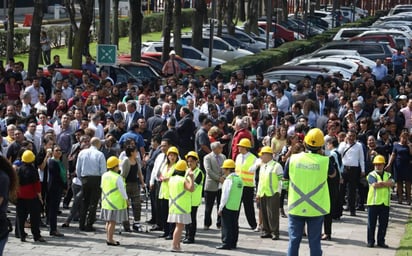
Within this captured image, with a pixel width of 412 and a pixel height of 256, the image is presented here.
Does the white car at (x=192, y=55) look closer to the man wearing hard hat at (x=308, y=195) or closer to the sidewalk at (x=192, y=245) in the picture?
the sidewalk at (x=192, y=245)

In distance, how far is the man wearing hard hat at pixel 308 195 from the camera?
13227mm

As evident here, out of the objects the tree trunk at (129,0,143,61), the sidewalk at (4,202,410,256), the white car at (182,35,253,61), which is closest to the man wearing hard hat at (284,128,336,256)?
the sidewalk at (4,202,410,256)

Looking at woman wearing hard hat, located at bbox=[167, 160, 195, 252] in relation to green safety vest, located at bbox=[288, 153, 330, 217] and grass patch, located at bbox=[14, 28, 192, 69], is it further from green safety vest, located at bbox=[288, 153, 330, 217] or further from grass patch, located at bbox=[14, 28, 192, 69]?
grass patch, located at bbox=[14, 28, 192, 69]

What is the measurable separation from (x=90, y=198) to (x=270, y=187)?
2.92m

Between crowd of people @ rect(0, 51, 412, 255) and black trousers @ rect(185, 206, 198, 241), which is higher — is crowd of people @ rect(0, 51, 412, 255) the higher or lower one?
the higher one

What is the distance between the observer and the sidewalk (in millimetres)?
16969

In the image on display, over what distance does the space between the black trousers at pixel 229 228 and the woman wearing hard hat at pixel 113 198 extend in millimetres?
1541

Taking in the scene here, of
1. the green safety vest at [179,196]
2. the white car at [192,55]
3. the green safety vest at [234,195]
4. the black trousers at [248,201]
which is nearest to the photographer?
the green safety vest at [179,196]

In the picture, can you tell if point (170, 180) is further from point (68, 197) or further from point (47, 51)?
point (47, 51)

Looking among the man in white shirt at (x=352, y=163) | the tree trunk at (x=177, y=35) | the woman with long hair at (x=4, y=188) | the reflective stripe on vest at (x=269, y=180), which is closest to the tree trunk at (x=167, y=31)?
the tree trunk at (x=177, y=35)

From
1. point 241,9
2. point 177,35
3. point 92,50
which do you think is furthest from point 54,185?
point 241,9

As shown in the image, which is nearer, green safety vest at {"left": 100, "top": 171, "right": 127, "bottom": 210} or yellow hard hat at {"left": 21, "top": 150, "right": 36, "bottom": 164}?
yellow hard hat at {"left": 21, "top": 150, "right": 36, "bottom": 164}

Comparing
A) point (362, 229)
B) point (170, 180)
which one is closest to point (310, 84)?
point (362, 229)

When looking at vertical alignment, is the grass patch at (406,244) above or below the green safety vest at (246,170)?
below
